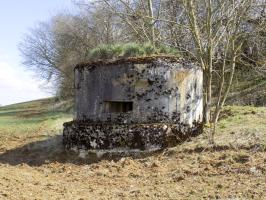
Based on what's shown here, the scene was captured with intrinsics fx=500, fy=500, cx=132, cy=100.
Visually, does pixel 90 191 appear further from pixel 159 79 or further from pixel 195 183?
pixel 159 79

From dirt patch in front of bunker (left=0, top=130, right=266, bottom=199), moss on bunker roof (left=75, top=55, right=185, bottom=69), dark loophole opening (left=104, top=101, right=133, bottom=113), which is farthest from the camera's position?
dark loophole opening (left=104, top=101, right=133, bottom=113)

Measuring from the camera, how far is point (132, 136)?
31.4ft

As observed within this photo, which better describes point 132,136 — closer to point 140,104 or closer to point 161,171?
point 140,104

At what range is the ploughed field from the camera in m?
6.39

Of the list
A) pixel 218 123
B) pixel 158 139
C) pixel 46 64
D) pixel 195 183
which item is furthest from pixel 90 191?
pixel 46 64

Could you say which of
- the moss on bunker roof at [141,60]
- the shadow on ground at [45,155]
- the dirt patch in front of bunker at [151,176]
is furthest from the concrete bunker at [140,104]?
the dirt patch in front of bunker at [151,176]

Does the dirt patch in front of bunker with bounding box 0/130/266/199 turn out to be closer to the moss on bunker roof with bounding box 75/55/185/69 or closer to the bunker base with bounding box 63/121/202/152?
the bunker base with bounding box 63/121/202/152

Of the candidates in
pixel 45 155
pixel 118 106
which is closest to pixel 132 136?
pixel 118 106

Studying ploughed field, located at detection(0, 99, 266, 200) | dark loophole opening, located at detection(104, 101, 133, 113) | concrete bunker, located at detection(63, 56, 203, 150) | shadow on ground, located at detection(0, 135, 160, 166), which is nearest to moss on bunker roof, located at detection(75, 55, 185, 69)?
concrete bunker, located at detection(63, 56, 203, 150)

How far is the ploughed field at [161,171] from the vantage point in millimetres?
6391

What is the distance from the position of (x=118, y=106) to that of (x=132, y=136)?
879 mm

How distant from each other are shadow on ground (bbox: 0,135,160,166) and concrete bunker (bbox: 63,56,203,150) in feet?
0.87

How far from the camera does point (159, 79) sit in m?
9.76

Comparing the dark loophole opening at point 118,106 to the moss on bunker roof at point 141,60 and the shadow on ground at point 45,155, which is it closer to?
the moss on bunker roof at point 141,60
